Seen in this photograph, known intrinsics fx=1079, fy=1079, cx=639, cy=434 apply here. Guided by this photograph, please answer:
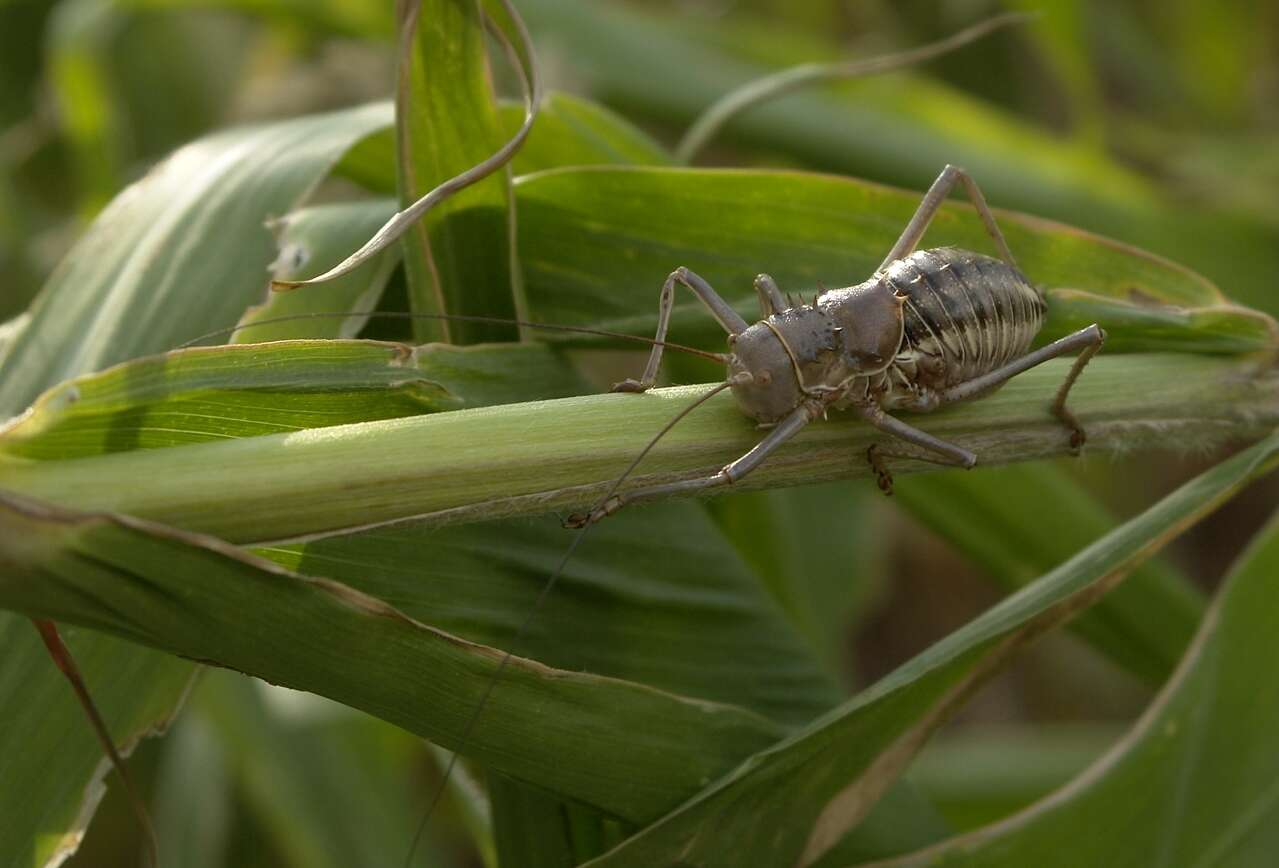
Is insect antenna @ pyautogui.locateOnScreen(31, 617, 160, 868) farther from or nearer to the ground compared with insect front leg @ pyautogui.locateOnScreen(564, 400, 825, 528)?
nearer to the ground

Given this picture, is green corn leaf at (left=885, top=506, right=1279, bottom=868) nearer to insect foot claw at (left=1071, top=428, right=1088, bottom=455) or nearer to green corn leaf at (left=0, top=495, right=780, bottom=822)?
insect foot claw at (left=1071, top=428, right=1088, bottom=455)

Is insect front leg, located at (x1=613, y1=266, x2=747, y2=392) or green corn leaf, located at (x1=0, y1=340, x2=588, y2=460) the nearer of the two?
green corn leaf, located at (x1=0, y1=340, x2=588, y2=460)

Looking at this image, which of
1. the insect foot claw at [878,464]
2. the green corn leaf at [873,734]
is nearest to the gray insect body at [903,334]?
the insect foot claw at [878,464]

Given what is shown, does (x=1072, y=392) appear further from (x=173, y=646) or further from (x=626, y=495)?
(x=173, y=646)

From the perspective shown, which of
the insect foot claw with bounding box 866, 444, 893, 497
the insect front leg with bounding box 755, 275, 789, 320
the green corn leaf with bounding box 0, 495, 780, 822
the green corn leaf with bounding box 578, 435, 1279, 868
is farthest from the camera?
the insect front leg with bounding box 755, 275, 789, 320

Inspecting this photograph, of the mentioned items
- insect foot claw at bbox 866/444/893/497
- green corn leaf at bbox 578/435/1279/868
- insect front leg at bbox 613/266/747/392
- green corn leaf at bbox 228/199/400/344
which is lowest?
green corn leaf at bbox 578/435/1279/868

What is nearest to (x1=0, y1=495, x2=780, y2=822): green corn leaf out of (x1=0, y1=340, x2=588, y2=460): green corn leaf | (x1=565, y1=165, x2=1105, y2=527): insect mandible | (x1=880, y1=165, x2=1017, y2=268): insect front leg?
(x1=0, y1=340, x2=588, y2=460): green corn leaf

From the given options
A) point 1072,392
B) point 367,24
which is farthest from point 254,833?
point 1072,392

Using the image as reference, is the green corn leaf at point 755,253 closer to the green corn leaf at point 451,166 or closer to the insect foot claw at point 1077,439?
the green corn leaf at point 451,166
